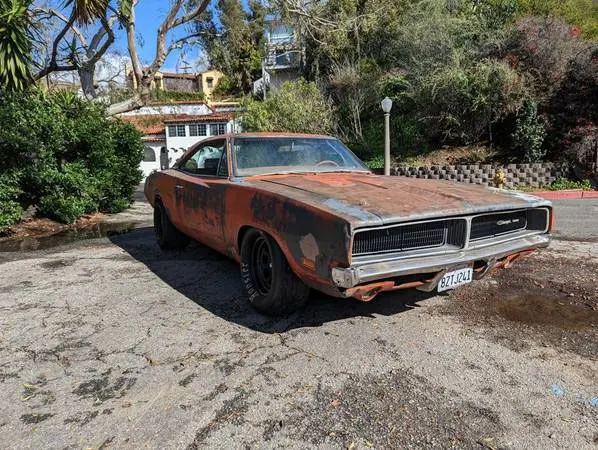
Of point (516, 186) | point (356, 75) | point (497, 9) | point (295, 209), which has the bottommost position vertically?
point (516, 186)

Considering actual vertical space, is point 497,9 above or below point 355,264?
above

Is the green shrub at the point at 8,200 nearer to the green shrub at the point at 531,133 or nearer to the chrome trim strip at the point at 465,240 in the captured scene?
the chrome trim strip at the point at 465,240

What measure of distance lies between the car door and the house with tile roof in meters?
27.5

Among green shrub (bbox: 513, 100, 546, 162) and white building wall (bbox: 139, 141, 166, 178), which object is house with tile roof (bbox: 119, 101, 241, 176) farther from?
green shrub (bbox: 513, 100, 546, 162)

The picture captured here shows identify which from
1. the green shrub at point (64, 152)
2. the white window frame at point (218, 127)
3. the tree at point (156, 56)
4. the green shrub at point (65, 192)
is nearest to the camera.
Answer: the green shrub at point (64, 152)

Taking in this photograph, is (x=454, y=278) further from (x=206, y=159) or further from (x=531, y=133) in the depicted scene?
(x=531, y=133)

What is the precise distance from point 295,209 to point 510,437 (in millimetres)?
1771

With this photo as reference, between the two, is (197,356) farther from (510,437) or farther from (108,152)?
(108,152)

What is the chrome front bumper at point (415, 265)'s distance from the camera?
2.72m

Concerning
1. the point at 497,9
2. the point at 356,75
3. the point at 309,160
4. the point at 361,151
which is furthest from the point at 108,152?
the point at 497,9

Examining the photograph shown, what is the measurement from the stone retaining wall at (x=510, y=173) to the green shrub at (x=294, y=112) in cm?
610

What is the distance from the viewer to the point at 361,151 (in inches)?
744

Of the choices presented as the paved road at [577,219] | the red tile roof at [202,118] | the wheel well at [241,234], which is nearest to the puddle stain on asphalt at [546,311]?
the wheel well at [241,234]

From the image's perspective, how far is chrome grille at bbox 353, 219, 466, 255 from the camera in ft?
9.36
